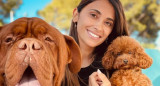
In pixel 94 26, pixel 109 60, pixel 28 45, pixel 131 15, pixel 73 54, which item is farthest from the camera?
pixel 131 15

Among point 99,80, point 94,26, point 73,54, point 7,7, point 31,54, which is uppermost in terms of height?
point 7,7

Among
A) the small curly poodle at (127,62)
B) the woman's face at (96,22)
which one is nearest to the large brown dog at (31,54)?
the small curly poodle at (127,62)

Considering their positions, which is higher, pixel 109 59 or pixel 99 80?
pixel 109 59

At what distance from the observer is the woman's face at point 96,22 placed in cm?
324

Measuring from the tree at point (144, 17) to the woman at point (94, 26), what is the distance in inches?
725

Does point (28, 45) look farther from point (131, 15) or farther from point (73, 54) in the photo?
point (131, 15)

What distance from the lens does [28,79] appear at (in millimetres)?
1865

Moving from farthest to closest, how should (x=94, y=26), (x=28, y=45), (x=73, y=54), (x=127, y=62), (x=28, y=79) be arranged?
(x=94, y=26) < (x=127, y=62) < (x=73, y=54) < (x=28, y=79) < (x=28, y=45)

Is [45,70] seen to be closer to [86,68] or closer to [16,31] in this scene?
[16,31]

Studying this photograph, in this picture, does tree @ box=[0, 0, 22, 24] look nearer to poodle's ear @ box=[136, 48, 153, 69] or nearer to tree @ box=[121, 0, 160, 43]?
tree @ box=[121, 0, 160, 43]

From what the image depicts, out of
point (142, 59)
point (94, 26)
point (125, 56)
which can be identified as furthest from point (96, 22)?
point (142, 59)

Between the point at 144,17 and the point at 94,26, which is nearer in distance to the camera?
the point at 94,26

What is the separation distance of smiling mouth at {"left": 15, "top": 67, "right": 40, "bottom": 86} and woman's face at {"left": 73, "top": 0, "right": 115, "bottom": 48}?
1.49 metres

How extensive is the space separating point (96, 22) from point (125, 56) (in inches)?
26.1
